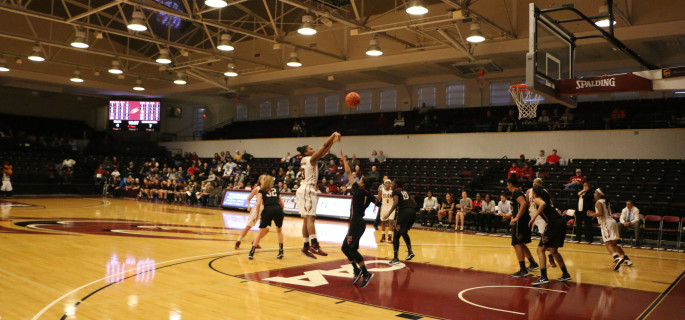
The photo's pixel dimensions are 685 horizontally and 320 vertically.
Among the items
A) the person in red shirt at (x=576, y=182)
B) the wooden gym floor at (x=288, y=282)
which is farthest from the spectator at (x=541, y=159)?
the wooden gym floor at (x=288, y=282)

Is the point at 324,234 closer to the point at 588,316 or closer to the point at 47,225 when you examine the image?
the point at 47,225

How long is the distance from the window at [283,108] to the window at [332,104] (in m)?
3.10

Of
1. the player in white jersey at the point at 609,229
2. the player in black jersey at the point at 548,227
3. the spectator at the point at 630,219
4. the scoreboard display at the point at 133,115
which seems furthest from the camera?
the scoreboard display at the point at 133,115

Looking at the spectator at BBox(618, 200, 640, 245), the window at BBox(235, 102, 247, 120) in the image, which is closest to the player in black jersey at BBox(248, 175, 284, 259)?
the spectator at BBox(618, 200, 640, 245)

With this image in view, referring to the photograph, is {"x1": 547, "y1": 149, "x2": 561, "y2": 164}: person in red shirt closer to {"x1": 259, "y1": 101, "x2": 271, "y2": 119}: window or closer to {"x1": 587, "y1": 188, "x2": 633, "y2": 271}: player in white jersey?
{"x1": 587, "y1": 188, "x2": 633, "y2": 271}: player in white jersey

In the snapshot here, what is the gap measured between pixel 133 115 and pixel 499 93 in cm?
2077

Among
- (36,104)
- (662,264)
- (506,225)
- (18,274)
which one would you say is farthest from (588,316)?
(36,104)

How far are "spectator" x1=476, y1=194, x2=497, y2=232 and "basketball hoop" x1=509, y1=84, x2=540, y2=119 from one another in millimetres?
3343

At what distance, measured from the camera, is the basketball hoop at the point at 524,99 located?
39.1ft

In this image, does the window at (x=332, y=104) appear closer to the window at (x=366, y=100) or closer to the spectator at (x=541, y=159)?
the window at (x=366, y=100)

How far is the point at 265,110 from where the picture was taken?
116 ft

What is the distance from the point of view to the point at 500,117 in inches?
933

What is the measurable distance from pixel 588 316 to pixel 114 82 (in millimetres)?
30739

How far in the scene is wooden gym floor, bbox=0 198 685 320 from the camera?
5.75 metres
